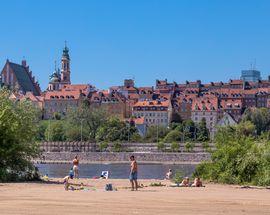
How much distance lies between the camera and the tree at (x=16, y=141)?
1051 inches

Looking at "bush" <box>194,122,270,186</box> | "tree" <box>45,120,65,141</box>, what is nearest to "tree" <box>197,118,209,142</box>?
"tree" <box>45,120,65,141</box>

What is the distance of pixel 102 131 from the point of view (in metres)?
137

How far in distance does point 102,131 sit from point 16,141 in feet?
362

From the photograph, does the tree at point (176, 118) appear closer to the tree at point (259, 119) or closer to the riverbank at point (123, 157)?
the tree at point (259, 119)

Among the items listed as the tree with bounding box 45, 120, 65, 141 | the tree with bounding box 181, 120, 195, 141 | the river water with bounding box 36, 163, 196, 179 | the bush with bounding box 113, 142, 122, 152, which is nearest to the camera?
the river water with bounding box 36, 163, 196, 179

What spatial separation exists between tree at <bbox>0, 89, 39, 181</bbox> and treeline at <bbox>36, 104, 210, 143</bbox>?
351 ft

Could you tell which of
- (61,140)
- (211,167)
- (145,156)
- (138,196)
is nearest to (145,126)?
(61,140)

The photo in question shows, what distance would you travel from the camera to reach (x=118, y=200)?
57.6 ft

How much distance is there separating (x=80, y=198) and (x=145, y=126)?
478ft

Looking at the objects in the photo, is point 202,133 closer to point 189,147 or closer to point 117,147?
point 117,147

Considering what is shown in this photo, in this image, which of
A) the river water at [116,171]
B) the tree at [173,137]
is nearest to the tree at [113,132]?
the tree at [173,137]

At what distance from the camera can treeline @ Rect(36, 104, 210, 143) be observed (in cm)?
13782

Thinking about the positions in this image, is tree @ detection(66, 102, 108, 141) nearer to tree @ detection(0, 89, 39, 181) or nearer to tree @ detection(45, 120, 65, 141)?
tree @ detection(45, 120, 65, 141)

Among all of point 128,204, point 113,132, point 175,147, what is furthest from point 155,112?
point 128,204
